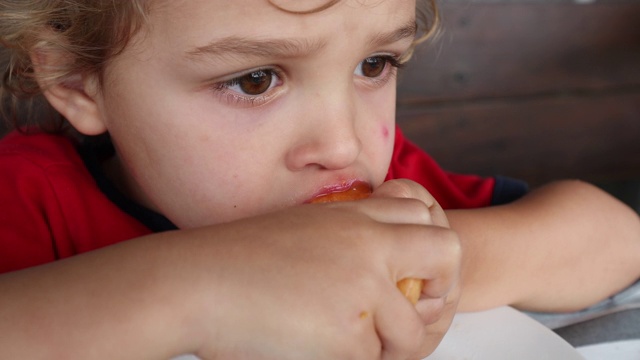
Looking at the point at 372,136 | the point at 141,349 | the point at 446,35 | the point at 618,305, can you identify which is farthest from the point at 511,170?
the point at 141,349

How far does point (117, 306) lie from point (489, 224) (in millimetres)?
Answer: 548

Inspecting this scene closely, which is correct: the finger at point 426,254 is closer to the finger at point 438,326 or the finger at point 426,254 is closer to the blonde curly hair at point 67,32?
the finger at point 438,326

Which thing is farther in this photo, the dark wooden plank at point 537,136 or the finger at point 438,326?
the dark wooden plank at point 537,136

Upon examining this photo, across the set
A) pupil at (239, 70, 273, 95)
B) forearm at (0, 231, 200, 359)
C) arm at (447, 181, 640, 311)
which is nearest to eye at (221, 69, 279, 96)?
pupil at (239, 70, 273, 95)

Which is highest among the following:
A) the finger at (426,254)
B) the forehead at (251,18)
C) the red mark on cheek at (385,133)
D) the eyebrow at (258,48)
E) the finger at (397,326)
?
the forehead at (251,18)

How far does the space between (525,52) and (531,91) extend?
10 centimetres

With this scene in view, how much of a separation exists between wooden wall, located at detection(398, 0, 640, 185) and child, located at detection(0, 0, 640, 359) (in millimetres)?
525

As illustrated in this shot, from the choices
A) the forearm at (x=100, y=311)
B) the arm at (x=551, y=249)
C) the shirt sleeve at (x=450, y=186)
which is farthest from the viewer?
the shirt sleeve at (x=450, y=186)

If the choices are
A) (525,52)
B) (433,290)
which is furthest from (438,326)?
(525,52)

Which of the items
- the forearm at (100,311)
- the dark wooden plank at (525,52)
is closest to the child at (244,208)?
the forearm at (100,311)

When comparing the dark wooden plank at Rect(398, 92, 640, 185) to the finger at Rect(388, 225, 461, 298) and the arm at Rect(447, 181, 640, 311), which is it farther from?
the finger at Rect(388, 225, 461, 298)

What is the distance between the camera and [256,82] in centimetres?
75

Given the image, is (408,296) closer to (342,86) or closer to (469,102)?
(342,86)

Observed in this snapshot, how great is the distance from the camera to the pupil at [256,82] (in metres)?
0.74
